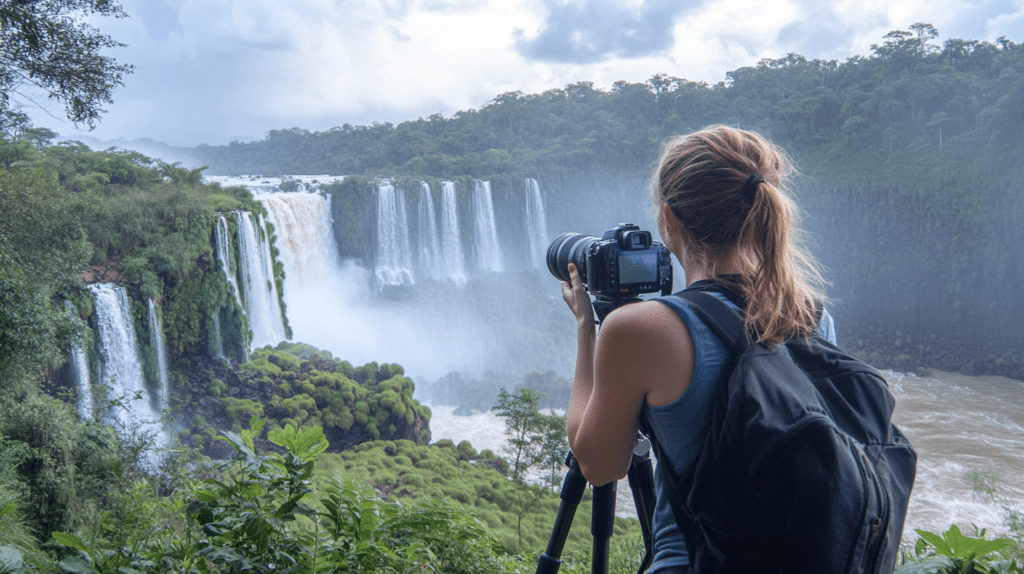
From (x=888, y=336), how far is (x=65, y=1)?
25039 mm

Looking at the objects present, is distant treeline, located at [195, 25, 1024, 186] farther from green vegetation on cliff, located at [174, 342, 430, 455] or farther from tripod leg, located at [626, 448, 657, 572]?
tripod leg, located at [626, 448, 657, 572]

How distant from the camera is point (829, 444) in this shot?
604 millimetres

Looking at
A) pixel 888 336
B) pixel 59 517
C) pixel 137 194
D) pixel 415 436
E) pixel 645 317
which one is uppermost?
pixel 137 194

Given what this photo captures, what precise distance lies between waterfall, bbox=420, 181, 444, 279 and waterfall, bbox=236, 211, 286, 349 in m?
7.58

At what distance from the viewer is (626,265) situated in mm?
979

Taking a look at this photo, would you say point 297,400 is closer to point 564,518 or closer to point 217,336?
point 217,336

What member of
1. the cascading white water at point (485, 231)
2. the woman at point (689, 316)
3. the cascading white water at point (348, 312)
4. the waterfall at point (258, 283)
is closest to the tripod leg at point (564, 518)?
the woman at point (689, 316)

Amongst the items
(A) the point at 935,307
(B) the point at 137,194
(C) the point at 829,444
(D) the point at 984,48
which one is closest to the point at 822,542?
(C) the point at 829,444

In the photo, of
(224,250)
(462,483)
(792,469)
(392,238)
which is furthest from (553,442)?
(392,238)

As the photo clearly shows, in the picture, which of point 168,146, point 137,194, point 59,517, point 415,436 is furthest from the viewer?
point 168,146

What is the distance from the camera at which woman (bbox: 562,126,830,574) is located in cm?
69

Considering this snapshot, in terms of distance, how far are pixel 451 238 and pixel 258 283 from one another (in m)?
9.61

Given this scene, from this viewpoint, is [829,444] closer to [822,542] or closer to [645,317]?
[822,542]

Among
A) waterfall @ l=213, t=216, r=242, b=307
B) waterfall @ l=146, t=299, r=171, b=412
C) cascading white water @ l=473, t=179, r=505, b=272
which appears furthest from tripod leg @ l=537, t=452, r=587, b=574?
cascading white water @ l=473, t=179, r=505, b=272
